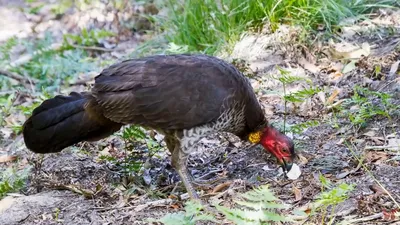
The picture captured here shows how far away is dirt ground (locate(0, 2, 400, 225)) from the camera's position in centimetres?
424

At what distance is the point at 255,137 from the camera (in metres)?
4.84

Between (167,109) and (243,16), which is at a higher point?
(167,109)

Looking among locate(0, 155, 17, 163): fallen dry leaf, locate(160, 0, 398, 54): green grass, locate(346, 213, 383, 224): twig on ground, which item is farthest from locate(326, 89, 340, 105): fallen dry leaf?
locate(0, 155, 17, 163): fallen dry leaf

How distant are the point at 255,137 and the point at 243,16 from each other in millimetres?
2288

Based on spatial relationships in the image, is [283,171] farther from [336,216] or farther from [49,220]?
[49,220]

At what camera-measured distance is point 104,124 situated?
181 inches

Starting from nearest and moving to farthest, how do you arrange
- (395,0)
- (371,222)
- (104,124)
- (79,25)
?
1. (371,222)
2. (104,124)
3. (395,0)
4. (79,25)

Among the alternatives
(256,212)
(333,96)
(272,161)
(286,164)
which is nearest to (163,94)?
(286,164)

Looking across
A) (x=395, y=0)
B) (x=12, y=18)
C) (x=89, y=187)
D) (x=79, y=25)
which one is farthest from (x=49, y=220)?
(x=12, y=18)

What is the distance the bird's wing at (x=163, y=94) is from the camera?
14.2 ft

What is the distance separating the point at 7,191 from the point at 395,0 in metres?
4.22

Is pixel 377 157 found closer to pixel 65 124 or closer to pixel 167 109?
pixel 167 109

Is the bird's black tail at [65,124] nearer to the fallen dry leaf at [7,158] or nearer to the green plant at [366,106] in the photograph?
the fallen dry leaf at [7,158]

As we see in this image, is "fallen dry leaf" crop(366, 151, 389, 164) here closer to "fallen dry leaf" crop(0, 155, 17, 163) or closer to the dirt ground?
the dirt ground
